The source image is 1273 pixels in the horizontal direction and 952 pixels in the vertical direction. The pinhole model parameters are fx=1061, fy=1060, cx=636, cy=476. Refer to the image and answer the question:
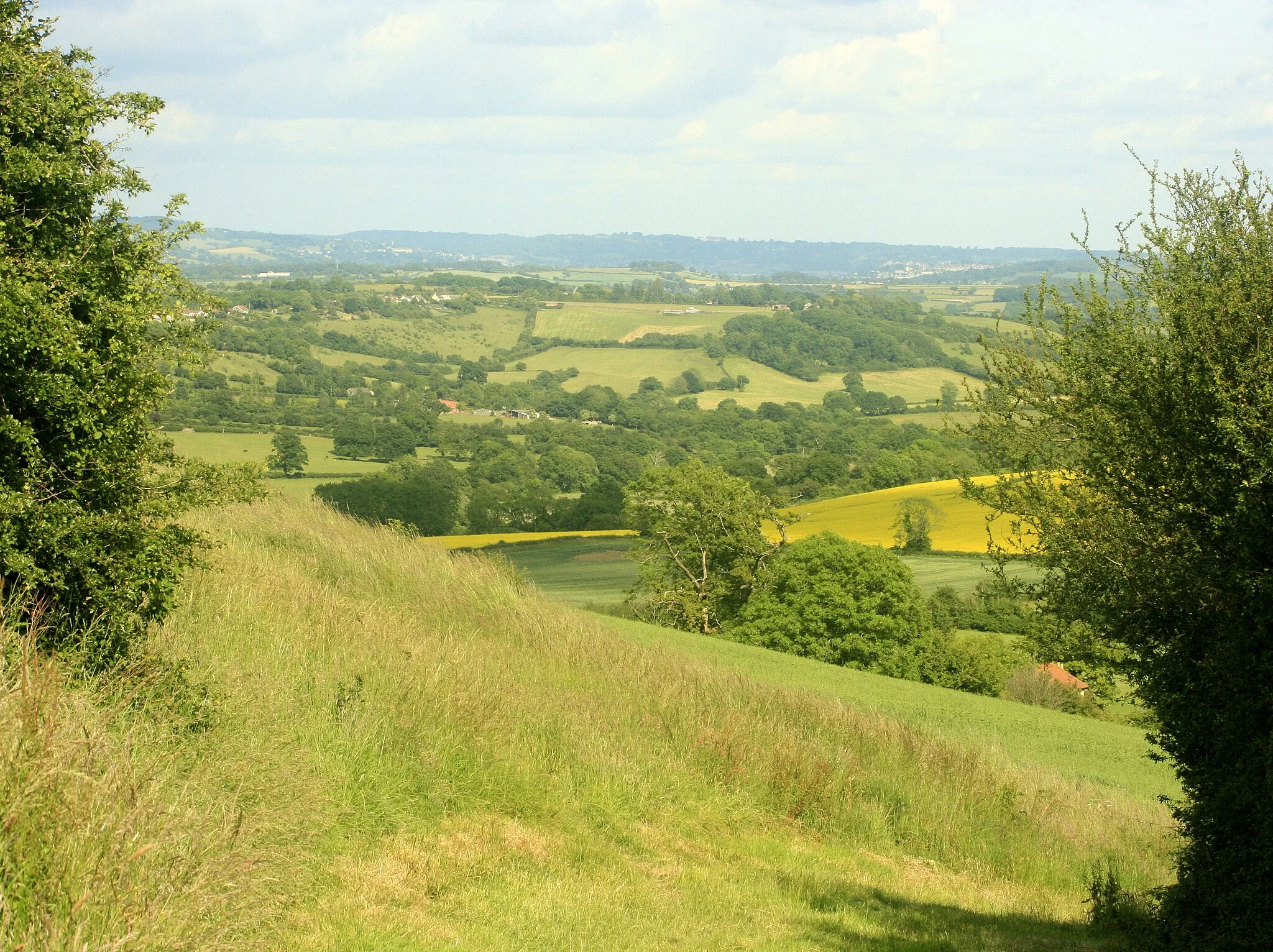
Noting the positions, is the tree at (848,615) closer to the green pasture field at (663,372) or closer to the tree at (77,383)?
the tree at (77,383)

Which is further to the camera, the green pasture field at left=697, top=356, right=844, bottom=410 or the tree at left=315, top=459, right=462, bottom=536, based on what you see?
the green pasture field at left=697, top=356, right=844, bottom=410

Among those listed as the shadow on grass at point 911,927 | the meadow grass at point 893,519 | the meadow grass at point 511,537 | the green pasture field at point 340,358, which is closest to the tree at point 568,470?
the meadow grass at point 511,537

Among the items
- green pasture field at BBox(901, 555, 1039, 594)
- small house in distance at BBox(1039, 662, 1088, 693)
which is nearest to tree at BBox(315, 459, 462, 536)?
green pasture field at BBox(901, 555, 1039, 594)

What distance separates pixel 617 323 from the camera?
594 ft

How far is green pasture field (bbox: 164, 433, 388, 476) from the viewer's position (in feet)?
203

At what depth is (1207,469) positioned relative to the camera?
257 inches

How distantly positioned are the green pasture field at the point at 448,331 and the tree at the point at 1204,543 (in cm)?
13598

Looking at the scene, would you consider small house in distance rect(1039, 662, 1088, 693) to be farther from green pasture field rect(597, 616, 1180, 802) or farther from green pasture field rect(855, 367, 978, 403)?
green pasture field rect(855, 367, 978, 403)

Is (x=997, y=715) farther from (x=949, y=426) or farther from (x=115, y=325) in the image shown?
(x=115, y=325)

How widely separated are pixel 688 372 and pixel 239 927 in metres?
141

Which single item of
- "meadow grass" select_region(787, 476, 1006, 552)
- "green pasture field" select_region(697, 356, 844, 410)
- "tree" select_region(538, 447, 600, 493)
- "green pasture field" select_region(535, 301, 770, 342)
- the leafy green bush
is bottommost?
the leafy green bush

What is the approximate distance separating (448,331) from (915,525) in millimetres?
129377

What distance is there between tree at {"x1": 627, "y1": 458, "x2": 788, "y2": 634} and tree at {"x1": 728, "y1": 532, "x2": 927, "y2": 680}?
304 centimetres

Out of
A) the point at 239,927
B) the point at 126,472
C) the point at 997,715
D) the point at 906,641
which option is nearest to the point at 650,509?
the point at 906,641
